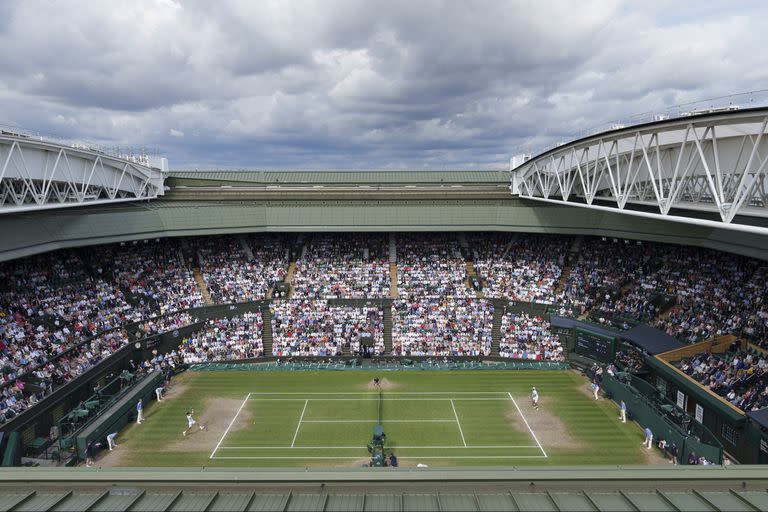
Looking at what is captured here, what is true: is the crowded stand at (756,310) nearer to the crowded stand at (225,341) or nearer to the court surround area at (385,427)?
the court surround area at (385,427)

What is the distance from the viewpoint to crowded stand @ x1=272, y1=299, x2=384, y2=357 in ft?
118

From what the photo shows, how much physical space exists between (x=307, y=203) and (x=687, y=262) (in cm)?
3097

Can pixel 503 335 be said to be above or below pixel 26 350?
below

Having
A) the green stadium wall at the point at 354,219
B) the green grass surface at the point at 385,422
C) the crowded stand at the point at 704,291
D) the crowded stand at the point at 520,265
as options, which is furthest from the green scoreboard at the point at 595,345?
the green stadium wall at the point at 354,219

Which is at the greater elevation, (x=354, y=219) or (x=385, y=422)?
(x=354, y=219)

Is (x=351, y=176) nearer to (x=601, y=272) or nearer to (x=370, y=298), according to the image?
(x=370, y=298)

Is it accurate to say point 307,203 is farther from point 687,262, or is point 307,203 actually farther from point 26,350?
point 687,262

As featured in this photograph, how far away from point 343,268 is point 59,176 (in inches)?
888

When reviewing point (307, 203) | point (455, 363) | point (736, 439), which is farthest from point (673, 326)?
point (307, 203)

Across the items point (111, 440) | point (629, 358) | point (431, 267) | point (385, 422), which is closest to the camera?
point (111, 440)

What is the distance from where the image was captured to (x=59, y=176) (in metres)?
28.0

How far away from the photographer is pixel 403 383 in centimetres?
3139

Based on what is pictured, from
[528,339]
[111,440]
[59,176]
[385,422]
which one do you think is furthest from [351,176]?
[111,440]

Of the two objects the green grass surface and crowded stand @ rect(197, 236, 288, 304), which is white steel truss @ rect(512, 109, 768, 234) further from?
crowded stand @ rect(197, 236, 288, 304)
